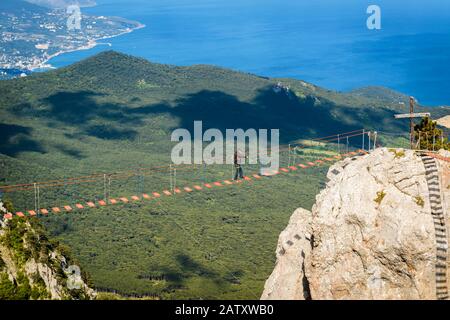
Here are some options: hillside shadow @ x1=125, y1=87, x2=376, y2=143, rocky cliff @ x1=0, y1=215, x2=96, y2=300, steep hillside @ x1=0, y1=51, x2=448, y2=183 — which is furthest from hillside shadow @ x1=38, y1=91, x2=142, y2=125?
rocky cliff @ x1=0, y1=215, x2=96, y2=300

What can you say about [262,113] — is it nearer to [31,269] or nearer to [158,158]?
[158,158]

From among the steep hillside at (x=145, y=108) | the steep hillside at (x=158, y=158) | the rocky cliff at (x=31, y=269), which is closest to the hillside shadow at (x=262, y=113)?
the steep hillside at (x=145, y=108)

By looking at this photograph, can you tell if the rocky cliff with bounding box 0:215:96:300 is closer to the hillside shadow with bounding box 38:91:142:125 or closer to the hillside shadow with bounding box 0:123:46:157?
the hillside shadow with bounding box 0:123:46:157

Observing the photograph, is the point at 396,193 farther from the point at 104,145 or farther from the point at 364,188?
the point at 104,145

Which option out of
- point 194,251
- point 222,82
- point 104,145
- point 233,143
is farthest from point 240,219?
point 222,82

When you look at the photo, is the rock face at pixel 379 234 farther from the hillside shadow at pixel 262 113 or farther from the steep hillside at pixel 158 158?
the hillside shadow at pixel 262 113

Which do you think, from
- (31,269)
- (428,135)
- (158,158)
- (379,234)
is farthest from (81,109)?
(379,234)
